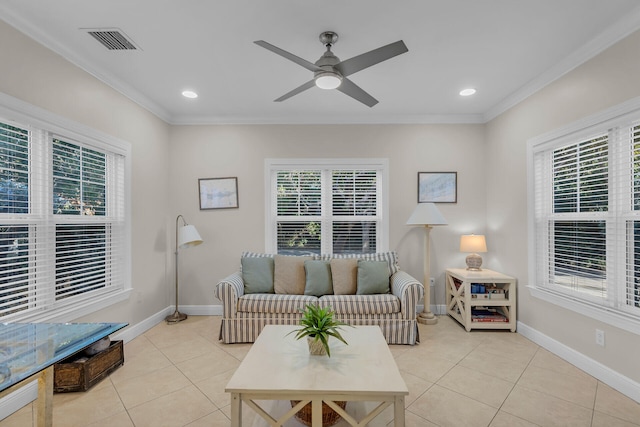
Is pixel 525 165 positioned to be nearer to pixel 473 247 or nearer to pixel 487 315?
pixel 473 247

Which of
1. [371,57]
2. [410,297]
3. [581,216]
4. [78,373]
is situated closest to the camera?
[371,57]

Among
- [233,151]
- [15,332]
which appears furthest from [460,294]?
[15,332]

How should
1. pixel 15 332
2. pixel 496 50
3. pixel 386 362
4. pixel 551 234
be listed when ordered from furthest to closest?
pixel 551 234 → pixel 496 50 → pixel 386 362 → pixel 15 332

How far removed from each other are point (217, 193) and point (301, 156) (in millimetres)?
1239

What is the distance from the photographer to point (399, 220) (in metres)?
4.16

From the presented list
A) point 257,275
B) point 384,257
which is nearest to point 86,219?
point 257,275

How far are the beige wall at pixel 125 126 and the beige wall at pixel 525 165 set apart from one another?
426 centimetres

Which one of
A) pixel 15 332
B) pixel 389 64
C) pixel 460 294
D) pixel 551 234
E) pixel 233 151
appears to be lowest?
pixel 460 294

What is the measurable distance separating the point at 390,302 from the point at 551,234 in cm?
175

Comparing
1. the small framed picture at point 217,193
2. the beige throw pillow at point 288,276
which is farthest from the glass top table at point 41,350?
the small framed picture at point 217,193

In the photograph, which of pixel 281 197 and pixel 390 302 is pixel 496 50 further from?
pixel 281 197

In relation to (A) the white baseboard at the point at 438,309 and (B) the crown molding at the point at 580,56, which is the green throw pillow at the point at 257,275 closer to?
(A) the white baseboard at the point at 438,309

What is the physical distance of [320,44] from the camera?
2441 mm

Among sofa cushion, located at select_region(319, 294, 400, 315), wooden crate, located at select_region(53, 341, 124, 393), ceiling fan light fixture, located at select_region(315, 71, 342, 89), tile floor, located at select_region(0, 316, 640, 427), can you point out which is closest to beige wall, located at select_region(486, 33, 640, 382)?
tile floor, located at select_region(0, 316, 640, 427)
